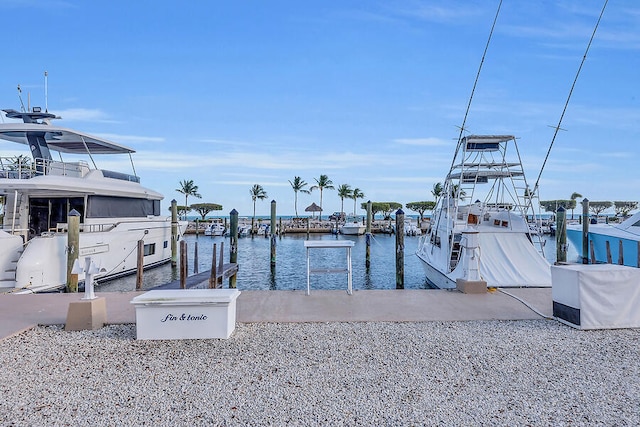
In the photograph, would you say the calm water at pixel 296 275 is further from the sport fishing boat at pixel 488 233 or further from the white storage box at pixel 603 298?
the white storage box at pixel 603 298

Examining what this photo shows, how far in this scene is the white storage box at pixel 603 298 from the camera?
5.88 meters

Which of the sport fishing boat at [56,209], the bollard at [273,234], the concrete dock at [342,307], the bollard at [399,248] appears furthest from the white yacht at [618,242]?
the sport fishing boat at [56,209]

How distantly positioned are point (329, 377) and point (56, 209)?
1587cm

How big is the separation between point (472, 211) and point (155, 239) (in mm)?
15405

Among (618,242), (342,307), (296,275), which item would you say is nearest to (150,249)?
(296,275)

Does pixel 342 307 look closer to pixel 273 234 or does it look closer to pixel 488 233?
pixel 488 233

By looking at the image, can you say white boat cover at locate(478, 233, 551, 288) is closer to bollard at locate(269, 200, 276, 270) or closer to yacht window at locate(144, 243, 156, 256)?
bollard at locate(269, 200, 276, 270)

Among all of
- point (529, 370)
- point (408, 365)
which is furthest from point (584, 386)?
point (408, 365)

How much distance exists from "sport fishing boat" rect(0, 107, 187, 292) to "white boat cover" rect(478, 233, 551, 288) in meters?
12.4

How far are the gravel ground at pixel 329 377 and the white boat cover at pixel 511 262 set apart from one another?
4.59m

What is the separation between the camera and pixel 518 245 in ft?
37.8

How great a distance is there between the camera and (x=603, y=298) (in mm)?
5926

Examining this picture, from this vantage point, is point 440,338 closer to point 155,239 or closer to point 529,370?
point 529,370

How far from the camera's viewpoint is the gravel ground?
3414 millimetres
